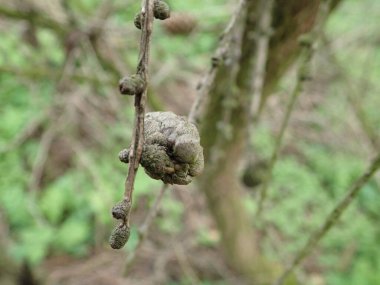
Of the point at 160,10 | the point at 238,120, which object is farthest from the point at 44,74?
the point at 160,10

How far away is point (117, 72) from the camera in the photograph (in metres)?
2.15

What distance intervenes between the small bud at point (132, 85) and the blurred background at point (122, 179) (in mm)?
1776

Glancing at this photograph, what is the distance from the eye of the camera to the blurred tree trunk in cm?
113

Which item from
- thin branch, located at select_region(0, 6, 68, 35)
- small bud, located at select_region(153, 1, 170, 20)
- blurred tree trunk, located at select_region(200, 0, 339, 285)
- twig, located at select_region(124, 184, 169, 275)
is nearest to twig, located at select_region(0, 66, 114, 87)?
thin branch, located at select_region(0, 6, 68, 35)

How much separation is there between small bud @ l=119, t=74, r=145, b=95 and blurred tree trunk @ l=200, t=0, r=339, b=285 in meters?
0.57

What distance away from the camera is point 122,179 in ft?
8.62

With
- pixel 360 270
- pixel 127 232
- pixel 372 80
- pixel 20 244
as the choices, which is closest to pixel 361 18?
pixel 372 80

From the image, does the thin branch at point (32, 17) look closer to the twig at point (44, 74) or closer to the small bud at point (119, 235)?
the twig at point (44, 74)

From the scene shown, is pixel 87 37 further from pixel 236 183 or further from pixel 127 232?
pixel 127 232

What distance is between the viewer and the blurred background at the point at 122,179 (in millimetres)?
2570

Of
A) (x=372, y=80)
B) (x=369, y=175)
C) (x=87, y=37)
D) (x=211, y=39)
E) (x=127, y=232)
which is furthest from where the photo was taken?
(x=372, y=80)

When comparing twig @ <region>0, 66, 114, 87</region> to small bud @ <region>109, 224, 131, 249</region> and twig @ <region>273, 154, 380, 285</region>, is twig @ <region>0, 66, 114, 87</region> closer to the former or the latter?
twig @ <region>273, 154, 380, 285</region>

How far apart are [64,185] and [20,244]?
1.58 ft

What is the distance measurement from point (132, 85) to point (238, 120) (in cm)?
123
